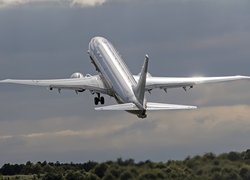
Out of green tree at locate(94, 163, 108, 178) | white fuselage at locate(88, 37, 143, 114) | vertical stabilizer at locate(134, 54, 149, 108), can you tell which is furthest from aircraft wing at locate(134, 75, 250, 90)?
green tree at locate(94, 163, 108, 178)

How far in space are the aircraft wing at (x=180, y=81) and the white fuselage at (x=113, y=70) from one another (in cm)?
382

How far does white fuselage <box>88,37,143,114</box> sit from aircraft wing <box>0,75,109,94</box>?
1.53 meters

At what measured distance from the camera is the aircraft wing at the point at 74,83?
148m

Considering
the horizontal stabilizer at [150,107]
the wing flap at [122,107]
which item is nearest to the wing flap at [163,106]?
the horizontal stabilizer at [150,107]

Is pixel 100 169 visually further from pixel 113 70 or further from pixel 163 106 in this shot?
pixel 113 70

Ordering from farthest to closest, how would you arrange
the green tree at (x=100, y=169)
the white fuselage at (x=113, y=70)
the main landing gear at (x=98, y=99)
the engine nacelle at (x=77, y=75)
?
the engine nacelle at (x=77, y=75), the main landing gear at (x=98, y=99), the white fuselage at (x=113, y=70), the green tree at (x=100, y=169)

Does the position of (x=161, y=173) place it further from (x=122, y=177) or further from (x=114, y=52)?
(x=114, y=52)

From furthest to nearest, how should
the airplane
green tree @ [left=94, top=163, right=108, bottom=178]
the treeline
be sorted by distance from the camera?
1. the airplane
2. green tree @ [left=94, top=163, right=108, bottom=178]
3. the treeline

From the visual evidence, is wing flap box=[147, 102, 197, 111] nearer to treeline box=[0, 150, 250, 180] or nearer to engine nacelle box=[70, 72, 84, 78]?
treeline box=[0, 150, 250, 180]

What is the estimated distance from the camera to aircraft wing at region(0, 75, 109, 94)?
148m

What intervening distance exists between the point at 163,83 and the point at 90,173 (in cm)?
Answer: 5262

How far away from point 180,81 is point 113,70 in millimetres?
10508

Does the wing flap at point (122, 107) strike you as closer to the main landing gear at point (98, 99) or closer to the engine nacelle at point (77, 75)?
the main landing gear at point (98, 99)

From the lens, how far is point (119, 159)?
9081 centimetres
